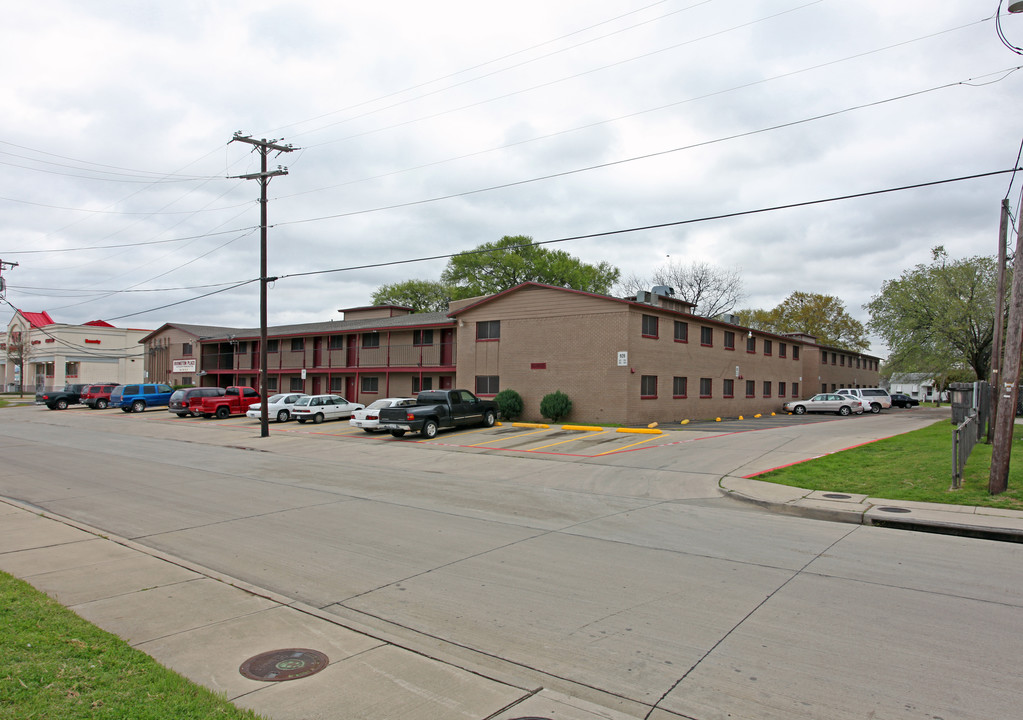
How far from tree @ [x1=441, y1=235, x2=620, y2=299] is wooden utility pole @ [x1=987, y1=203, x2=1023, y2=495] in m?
52.7

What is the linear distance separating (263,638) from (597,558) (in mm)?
3927

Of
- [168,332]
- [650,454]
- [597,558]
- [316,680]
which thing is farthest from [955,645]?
[168,332]

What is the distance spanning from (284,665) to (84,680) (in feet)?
3.95

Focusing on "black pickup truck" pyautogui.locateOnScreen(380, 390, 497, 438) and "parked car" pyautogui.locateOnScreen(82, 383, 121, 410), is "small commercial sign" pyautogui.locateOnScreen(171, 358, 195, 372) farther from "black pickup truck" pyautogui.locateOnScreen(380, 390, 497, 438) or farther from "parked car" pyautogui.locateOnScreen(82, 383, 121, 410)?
"black pickup truck" pyautogui.locateOnScreen(380, 390, 497, 438)

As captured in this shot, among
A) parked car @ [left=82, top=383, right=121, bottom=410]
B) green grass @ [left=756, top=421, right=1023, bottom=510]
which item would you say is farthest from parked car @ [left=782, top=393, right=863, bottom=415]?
parked car @ [left=82, top=383, right=121, bottom=410]

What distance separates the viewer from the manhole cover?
434 centimetres

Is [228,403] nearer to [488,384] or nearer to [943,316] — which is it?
[488,384]

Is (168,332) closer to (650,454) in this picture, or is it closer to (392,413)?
(392,413)

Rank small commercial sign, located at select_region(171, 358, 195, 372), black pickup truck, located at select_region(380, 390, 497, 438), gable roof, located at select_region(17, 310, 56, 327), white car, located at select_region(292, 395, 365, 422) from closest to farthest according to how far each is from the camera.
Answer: black pickup truck, located at select_region(380, 390, 497, 438) → white car, located at select_region(292, 395, 365, 422) → small commercial sign, located at select_region(171, 358, 195, 372) → gable roof, located at select_region(17, 310, 56, 327)

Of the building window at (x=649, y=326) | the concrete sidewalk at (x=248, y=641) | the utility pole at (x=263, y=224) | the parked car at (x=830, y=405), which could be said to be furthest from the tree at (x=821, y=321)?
the concrete sidewalk at (x=248, y=641)

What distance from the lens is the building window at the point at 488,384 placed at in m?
31.8

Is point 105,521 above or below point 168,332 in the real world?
below

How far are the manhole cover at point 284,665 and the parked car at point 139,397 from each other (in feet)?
152

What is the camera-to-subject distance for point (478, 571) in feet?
22.8
